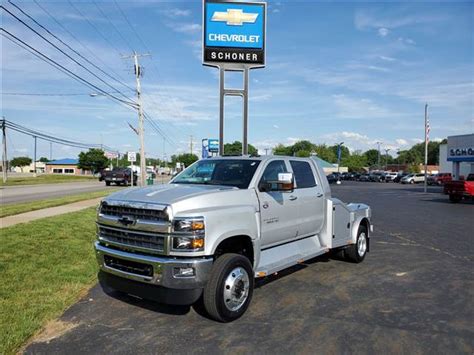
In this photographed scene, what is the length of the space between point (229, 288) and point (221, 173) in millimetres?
1866

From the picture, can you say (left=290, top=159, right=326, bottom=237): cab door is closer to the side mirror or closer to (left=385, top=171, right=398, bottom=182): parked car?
the side mirror

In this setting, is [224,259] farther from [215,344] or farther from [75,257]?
[75,257]

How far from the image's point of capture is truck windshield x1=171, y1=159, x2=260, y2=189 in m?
6.12

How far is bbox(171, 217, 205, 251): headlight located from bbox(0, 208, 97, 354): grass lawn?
1.84 meters

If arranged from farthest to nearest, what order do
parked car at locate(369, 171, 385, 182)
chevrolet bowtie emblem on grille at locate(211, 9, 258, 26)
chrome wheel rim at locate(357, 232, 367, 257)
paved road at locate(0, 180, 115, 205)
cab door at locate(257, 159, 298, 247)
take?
parked car at locate(369, 171, 385, 182)
paved road at locate(0, 180, 115, 205)
chevrolet bowtie emblem on grille at locate(211, 9, 258, 26)
chrome wheel rim at locate(357, 232, 367, 257)
cab door at locate(257, 159, 298, 247)

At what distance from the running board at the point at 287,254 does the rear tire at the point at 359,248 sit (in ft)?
3.65

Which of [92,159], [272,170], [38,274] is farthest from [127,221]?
[92,159]

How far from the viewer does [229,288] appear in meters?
5.18

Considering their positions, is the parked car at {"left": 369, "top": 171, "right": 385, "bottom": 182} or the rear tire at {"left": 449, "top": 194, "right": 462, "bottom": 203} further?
the parked car at {"left": 369, "top": 171, "right": 385, "bottom": 182}

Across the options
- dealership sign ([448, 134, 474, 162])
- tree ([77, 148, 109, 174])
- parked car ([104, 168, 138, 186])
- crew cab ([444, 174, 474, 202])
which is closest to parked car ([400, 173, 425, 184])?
dealership sign ([448, 134, 474, 162])

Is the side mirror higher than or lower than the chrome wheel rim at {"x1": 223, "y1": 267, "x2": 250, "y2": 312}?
higher

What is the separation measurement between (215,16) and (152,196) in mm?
13585

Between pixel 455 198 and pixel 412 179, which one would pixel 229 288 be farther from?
pixel 412 179

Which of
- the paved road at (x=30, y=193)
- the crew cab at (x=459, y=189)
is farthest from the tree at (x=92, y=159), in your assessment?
the crew cab at (x=459, y=189)
